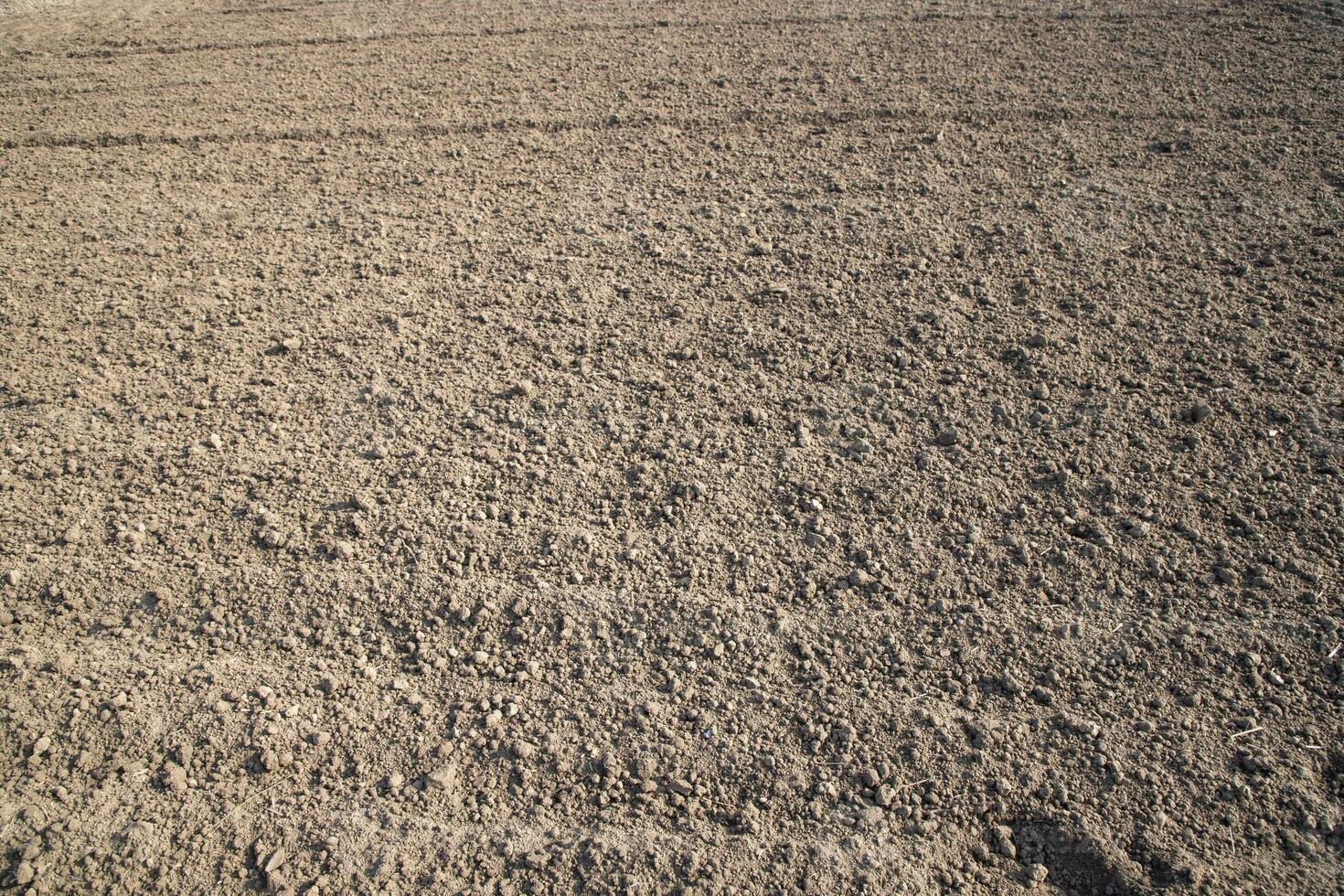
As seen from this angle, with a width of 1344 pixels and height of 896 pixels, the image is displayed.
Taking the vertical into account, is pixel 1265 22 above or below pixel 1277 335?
above

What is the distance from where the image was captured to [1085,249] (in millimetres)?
4238

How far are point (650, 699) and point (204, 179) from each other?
4147mm

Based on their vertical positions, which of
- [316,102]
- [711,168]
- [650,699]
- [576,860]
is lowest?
[576,860]

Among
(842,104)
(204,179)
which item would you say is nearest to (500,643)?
(204,179)

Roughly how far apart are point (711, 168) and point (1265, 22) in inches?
163

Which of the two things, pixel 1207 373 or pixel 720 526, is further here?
pixel 1207 373

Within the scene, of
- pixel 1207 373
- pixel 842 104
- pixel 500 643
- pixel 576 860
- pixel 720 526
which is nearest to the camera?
pixel 576 860

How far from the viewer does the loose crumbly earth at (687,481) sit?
8.07ft

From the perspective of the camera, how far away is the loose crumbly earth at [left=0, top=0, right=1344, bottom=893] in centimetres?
246

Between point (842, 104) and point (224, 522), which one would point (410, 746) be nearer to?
point (224, 522)

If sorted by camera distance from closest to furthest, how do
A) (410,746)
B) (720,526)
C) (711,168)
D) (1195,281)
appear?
1. (410,746)
2. (720,526)
3. (1195,281)
4. (711,168)

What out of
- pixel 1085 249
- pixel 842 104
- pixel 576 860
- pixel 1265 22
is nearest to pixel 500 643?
pixel 576 860

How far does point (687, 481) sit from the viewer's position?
10.9ft

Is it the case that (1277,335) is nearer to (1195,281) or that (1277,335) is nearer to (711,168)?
(1195,281)
